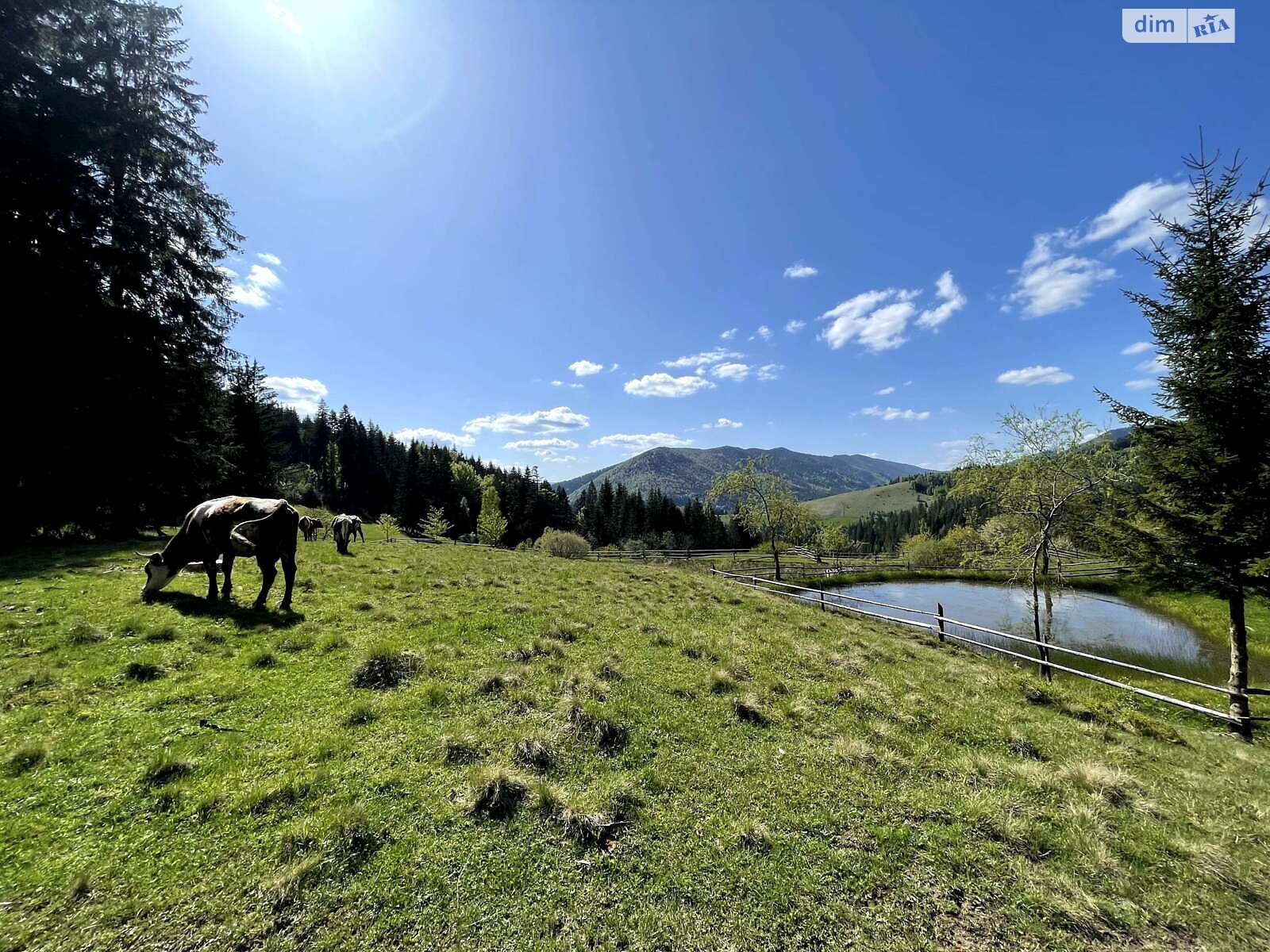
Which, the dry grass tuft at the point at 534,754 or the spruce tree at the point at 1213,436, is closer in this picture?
the dry grass tuft at the point at 534,754

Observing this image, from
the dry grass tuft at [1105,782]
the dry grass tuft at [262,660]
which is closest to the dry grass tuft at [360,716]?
the dry grass tuft at [262,660]

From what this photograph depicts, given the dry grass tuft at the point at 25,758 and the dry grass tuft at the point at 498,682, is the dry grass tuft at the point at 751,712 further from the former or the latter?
the dry grass tuft at the point at 25,758

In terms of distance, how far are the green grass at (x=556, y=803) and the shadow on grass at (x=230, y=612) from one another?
15 cm

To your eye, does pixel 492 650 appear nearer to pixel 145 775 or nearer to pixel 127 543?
pixel 145 775

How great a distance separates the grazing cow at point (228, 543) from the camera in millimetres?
9648

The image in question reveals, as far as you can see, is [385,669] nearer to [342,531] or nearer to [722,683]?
[722,683]

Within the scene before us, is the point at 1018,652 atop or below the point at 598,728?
below

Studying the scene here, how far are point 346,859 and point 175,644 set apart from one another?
654 centimetres

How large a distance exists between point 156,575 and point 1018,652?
116ft

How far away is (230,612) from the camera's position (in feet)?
30.7

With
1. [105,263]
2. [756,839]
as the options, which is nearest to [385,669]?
[756,839]

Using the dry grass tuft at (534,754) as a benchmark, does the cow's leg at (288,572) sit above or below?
above

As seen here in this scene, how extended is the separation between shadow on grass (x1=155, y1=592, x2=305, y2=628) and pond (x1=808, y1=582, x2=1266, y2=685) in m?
26.4

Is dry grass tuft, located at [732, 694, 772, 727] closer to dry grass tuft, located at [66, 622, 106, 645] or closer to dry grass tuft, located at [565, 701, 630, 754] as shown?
dry grass tuft, located at [565, 701, 630, 754]
